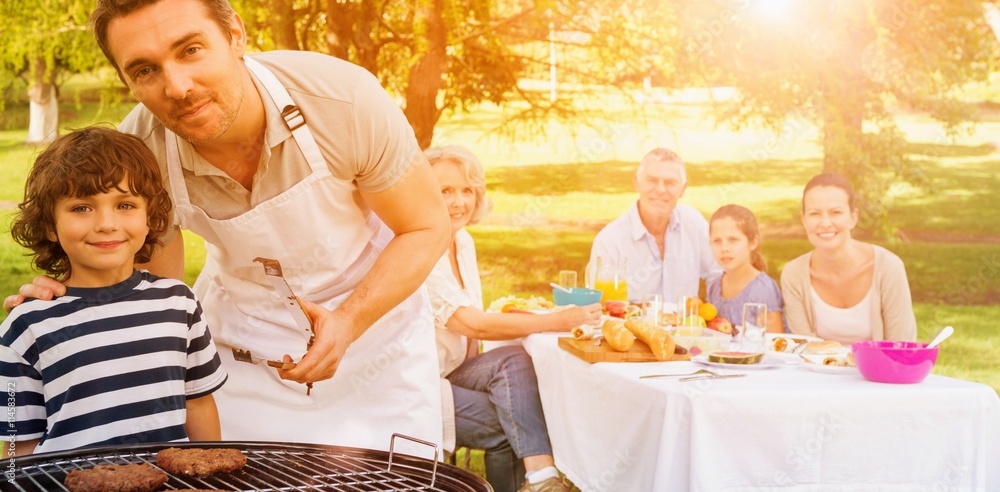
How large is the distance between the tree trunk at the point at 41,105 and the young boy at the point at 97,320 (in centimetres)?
830

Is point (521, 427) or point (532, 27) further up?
point (532, 27)

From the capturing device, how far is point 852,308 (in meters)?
3.84

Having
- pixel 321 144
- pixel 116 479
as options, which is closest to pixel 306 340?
pixel 321 144

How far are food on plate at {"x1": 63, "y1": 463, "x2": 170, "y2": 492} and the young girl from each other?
3034 millimetres

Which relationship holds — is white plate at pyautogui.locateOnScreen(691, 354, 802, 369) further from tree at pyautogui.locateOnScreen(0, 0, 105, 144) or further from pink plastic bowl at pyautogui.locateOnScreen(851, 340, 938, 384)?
tree at pyautogui.locateOnScreen(0, 0, 105, 144)

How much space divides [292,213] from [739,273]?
2709mm

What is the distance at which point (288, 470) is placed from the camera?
1.80 meters

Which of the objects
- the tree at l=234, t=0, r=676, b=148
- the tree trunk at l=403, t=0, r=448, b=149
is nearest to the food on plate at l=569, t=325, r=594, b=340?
the tree at l=234, t=0, r=676, b=148

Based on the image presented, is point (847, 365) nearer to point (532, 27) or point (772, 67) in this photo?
point (772, 67)

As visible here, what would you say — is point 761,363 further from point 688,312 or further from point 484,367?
point 484,367

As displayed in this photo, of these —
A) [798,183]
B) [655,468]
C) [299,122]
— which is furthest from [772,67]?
[299,122]

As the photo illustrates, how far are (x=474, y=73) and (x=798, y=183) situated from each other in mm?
7200

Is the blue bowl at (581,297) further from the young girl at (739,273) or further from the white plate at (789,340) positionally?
the white plate at (789,340)

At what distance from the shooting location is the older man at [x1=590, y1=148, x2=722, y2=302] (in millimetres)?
4930
